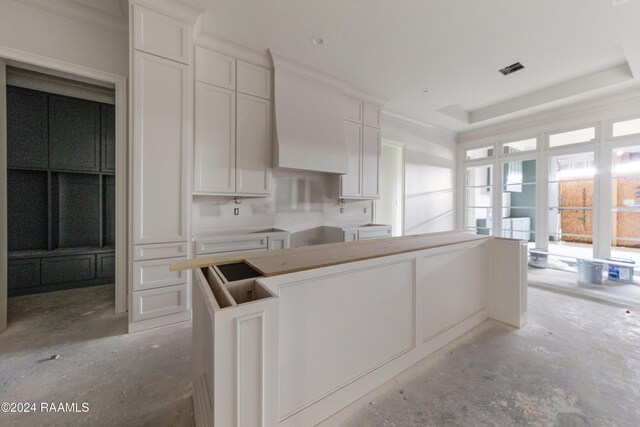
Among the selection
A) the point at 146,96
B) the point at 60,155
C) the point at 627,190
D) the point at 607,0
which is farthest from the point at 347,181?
the point at 627,190

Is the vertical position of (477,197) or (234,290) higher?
(477,197)

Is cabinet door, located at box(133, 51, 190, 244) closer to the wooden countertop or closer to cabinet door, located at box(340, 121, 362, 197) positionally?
the wooden countertop

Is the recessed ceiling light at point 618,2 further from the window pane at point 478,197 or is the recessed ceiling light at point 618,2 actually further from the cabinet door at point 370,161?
the window pane at point 478,197

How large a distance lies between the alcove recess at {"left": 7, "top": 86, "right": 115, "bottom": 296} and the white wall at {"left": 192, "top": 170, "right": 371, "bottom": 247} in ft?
5.47

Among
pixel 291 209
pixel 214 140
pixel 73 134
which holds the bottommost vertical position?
pixel 291 209

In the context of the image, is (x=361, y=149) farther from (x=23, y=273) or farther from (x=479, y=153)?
(x=23, y=273)

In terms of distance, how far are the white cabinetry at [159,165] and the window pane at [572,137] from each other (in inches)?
245

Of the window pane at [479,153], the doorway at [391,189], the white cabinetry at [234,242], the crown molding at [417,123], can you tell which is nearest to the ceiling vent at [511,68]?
the crown molding at [417,123]

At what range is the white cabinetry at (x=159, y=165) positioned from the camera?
220 centimetres

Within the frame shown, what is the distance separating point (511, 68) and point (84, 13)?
507 centimetres

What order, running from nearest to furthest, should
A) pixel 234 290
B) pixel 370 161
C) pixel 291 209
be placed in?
pixel 234 290 < pixel 291 209 < pixel 370 161

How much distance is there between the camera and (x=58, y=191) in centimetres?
334

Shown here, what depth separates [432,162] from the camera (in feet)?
18.9

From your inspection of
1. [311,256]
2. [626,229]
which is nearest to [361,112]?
[311,256]
